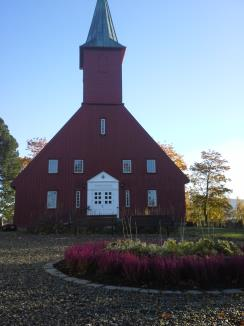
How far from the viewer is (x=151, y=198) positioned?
30453 mm

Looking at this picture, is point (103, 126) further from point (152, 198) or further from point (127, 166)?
point (152, 198)

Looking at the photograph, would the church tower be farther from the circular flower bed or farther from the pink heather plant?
the pink heather plant

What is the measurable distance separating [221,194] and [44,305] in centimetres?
4068

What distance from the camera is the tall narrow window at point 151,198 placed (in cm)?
3030

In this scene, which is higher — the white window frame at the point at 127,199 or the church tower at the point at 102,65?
the church tower at the point at 102,65

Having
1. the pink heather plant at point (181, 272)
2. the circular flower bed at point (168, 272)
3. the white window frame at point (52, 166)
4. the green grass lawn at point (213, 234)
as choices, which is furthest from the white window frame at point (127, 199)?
the pink heather plant at point (181, 272)

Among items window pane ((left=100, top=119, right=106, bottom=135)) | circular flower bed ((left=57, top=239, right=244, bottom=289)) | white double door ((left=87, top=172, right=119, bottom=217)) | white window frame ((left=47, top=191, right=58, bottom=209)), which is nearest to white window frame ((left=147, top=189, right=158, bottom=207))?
white double door ((left=87, top=172, right=119, bottom=217))

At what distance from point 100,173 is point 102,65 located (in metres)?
9.20

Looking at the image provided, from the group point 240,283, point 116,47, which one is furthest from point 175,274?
point 116,47

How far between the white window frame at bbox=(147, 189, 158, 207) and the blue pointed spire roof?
40.9 feet

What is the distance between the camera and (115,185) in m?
30.3

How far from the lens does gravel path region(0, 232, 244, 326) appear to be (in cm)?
538

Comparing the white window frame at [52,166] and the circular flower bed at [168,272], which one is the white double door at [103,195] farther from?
the circular flower bed at [168,272]

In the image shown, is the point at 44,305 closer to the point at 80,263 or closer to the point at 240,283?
the point at 80,263
